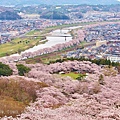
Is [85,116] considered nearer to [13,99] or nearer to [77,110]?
[77,110]

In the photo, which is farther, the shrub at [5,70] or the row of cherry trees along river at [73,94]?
the shrub at [5,70]

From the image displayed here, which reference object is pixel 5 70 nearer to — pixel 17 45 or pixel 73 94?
pixel 73 94

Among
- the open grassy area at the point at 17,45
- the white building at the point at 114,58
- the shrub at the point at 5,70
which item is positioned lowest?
the open grassy area at the point at 17,45

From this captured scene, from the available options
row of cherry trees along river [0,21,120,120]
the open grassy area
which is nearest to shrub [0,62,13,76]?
row of cherry trees along river [0,21,120,120]

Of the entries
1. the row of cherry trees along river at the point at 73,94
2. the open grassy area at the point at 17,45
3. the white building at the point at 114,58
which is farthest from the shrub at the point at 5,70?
the open grassy area at the point at 17,45

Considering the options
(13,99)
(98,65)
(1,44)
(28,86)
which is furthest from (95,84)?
(1,44)

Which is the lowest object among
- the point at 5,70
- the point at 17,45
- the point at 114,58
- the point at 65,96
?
the point at 17,45

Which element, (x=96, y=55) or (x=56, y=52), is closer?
(x=96, y=55)

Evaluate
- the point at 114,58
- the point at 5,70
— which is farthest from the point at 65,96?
the point at 114,58

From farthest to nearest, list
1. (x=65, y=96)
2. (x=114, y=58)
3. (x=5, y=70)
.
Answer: (x=114, y=58) < (x=5, y=70) < (x=65, y=96)

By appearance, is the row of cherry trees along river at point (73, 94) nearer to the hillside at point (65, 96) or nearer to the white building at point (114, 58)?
the hillside at point (65, 96)

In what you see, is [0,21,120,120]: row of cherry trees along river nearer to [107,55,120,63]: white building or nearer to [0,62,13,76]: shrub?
[0,62,13,76]: shrub
